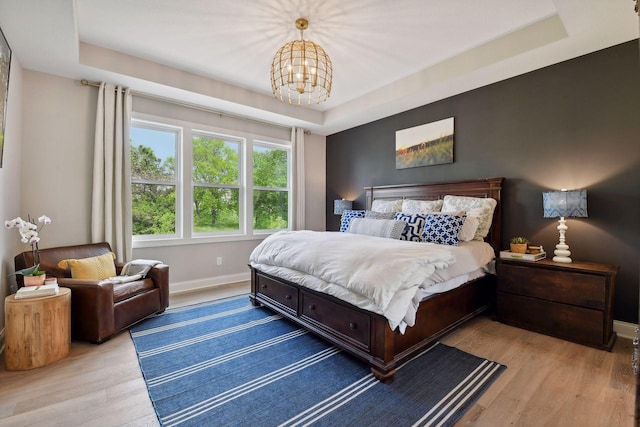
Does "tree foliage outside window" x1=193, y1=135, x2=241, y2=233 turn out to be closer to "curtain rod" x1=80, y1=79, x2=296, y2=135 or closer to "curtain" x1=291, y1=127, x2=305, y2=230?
"curtain rod" x1=80, y1=79, x2=296, y2=135

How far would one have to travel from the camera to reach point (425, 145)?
4.00m

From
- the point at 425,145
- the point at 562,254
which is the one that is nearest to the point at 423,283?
the point at 562,254

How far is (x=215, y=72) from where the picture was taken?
355 cm

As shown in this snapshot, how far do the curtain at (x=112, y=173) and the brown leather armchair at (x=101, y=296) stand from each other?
0.86 ft

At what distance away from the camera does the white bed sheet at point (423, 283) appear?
1885 mm

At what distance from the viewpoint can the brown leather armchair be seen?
2.38 metres

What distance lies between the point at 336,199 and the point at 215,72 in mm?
2900

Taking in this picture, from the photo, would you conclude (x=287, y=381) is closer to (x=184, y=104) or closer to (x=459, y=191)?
(x=459, y=191)

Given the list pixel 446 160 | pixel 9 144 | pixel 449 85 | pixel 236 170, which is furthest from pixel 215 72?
pixel 446 160

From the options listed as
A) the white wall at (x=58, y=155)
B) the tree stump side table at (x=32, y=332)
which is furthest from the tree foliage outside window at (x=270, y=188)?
the tree stump side table at (x=32, y=332)

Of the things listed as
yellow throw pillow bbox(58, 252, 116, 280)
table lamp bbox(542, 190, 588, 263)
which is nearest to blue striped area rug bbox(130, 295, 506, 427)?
yellow throw pillow bbox(58, 252, 116, 280)

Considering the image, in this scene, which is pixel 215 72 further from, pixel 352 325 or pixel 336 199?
pixel 352 325

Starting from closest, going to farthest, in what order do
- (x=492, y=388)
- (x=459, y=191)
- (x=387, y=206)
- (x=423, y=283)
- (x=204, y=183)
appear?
(x=492, y=388) → (x=423, y=283) → (x=459, y=191) → (x=387, y=206) → (x=204, y=183)

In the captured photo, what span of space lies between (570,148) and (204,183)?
174 inches
